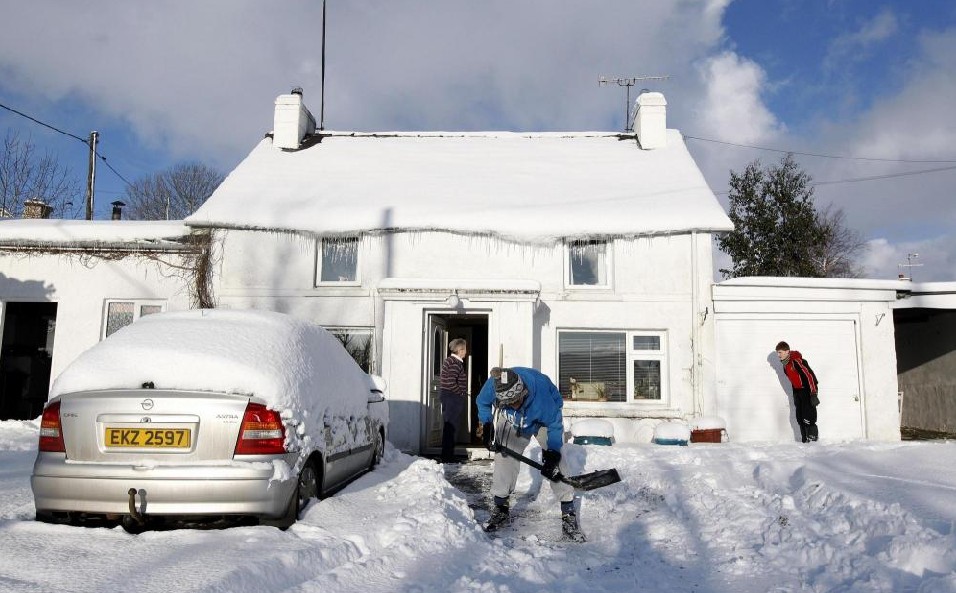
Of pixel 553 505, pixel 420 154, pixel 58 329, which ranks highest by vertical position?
pixel 420 154

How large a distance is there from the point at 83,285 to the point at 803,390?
1287 centimetres

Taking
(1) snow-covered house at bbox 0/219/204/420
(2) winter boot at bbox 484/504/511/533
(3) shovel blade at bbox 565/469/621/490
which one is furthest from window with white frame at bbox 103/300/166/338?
(3) shovel blade at bbox 565/469/621/490

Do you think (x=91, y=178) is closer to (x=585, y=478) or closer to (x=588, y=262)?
(x=588, y=262)

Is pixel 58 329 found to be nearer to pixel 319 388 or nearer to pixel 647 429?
pixel 319 388

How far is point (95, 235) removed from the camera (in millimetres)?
11922

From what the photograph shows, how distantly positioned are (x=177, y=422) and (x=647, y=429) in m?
8.56

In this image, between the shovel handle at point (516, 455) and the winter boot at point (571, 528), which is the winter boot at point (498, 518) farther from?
the winter boot at point (571, 528)

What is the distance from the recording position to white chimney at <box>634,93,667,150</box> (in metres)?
14.5

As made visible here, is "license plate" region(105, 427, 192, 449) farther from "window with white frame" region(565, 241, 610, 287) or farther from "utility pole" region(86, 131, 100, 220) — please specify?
"utility pole" region(86, 131, 100, 220)

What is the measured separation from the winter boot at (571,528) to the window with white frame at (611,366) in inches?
236

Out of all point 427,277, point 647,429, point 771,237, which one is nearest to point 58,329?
point 427,277

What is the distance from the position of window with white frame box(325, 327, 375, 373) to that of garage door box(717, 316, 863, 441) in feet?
20.4

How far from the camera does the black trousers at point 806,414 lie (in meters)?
10.3

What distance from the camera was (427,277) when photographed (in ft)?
37.2
